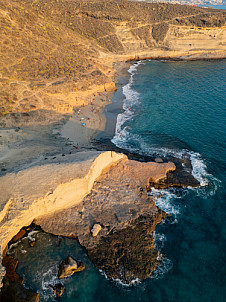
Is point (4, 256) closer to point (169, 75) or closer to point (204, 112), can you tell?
point (204, 112)

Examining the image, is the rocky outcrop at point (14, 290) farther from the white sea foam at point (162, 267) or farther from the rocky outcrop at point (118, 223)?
the white sea foam at point (162, 267)

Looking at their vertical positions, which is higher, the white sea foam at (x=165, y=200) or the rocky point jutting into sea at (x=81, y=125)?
the rocky point jutting into sea at (x=81, y=125)

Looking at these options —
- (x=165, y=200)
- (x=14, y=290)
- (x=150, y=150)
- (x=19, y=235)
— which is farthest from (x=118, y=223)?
(x=150, y=150)

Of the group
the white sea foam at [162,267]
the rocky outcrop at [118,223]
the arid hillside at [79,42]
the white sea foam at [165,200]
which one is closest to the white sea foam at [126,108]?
the arid hillside at [79,42]

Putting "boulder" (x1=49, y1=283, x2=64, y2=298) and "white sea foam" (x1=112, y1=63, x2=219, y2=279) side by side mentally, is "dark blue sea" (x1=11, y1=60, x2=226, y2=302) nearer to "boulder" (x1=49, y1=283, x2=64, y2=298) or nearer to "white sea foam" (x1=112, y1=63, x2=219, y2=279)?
"white sea foam" (x1=112, y1=63, x2=219, y2=279)

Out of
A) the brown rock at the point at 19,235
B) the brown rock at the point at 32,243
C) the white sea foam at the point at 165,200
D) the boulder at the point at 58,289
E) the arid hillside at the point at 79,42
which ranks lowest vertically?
the boulder at the point at 58,289

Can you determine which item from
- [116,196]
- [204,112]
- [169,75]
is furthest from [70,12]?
[116,196]
